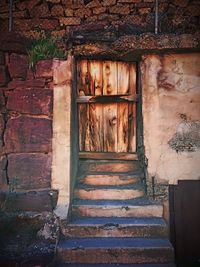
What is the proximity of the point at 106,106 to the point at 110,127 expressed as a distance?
1.14 ft

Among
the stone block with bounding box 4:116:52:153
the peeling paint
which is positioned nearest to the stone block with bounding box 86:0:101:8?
the stone block with bounding box 4:116:52:153

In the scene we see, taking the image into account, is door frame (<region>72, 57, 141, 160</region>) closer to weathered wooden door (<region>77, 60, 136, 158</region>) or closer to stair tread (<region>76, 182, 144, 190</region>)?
weathered wooden door (<region>77, 60, 136, 158</region>)

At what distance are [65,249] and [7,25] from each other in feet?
12.2

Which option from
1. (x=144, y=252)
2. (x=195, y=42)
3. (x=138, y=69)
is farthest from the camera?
(x=138, y=69)

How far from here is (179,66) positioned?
163 inches

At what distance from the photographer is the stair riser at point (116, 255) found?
11.0 feet

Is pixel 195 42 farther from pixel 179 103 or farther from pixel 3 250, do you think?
pixel 3 250

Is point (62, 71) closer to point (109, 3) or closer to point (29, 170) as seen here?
point (29, 170)

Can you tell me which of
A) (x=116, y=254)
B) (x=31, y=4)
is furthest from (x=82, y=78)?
(x=116, y=254)

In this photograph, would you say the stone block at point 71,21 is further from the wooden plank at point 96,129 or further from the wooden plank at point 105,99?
the wooden plank at point 96,129

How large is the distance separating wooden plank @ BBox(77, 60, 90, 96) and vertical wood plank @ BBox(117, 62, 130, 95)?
51 centimetres

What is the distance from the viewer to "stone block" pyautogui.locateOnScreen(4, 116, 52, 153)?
3.99 metres

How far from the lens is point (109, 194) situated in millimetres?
4160

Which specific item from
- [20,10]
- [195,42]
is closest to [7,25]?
[20,10]
